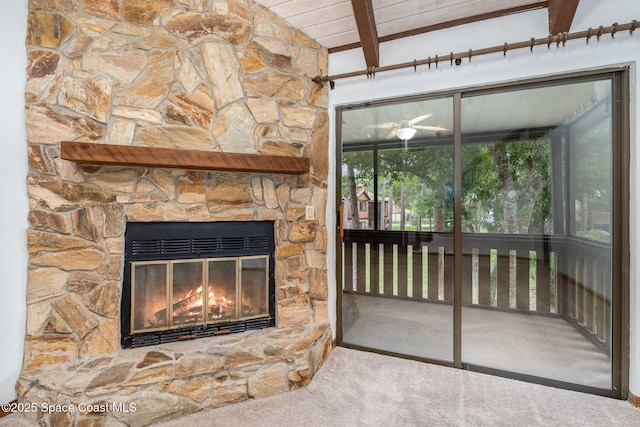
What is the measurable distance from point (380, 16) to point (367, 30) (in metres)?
0.20

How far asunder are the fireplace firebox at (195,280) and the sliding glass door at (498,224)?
742mm

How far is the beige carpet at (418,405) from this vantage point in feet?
5.47

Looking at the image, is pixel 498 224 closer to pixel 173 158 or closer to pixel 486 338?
pixel 486 338

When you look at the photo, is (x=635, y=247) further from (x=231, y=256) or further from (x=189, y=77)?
(x=189, y=77)

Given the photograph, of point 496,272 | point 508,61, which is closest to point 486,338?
point 496,272

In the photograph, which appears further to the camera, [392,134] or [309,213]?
[392,134]

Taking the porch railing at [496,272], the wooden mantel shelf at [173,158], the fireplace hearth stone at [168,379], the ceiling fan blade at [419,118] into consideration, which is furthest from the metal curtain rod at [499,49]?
the fireplace hearth stone at [168,379]

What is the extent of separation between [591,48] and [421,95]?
3.33ft

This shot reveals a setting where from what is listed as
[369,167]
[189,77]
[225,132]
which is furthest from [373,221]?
[189,77]

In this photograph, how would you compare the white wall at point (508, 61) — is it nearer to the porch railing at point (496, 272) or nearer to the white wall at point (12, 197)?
the porch railing at point (496, 272)

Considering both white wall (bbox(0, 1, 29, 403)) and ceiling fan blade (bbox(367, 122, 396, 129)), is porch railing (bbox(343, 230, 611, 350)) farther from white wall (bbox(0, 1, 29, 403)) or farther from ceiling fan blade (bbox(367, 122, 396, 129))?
white wall (bbox(0, 1, 29, 403))

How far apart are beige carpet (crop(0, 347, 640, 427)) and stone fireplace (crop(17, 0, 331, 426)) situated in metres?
0.14

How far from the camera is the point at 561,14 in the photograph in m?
1.76

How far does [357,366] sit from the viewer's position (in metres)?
2.24
